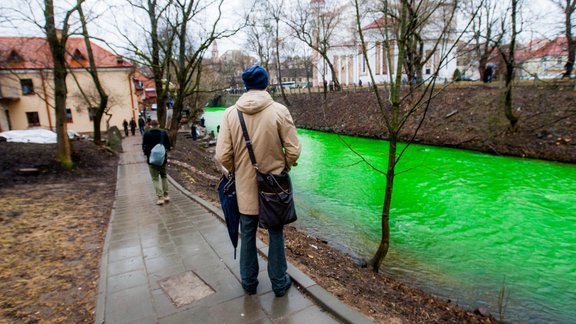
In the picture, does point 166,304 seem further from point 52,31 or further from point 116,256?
point 52,31

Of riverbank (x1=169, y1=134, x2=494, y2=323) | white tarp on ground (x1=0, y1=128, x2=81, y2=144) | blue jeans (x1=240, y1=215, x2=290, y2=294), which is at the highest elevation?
white tarp on ground (x1=0, y1=128, x2=81, y2=144)

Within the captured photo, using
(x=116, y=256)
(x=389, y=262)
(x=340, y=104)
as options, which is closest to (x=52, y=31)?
(x=116, y=256)

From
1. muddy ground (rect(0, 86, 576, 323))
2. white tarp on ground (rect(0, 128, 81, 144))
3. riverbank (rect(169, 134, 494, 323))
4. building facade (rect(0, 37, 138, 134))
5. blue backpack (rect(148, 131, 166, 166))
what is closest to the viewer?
riverbank (rect(169, 134, 494, 323))

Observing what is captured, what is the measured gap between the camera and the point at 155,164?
6.46 m

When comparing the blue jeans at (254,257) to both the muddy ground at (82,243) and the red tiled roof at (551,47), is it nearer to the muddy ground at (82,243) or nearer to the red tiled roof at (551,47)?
the muddy ground at (82,243)

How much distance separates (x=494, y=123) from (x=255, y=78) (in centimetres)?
1801

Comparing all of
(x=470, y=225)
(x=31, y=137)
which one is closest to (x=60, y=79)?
(x=31, y=137)

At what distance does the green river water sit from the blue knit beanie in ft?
6.18

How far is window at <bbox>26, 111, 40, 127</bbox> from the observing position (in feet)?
89.0

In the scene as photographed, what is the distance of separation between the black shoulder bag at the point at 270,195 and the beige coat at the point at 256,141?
0.04 metres

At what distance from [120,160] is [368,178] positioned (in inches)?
382

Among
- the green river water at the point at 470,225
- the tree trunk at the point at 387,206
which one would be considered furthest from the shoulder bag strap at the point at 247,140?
the tree trunk at the point at 387,206

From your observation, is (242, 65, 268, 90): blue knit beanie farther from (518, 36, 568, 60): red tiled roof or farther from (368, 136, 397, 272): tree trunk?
(518, 36, 568, 60): red tiled roof

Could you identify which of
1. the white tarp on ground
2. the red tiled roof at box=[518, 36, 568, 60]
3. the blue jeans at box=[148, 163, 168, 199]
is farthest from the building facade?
the red tiled roof at box=[518, 36, 568, 60]
